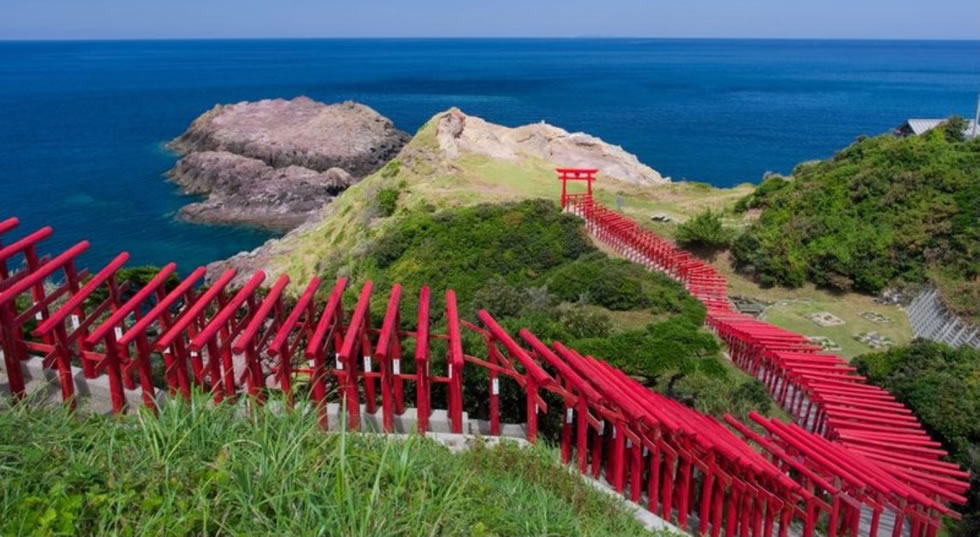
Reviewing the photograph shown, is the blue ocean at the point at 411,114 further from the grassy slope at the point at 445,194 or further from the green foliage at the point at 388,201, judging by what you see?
the green foliage at the point at 388,201

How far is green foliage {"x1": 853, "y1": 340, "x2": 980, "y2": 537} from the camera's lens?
1154 cm

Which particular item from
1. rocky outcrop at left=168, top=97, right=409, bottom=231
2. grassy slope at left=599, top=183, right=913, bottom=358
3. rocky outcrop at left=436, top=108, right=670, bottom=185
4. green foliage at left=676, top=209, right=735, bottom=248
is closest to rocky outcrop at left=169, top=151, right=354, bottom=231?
rocky outcrop at left=168, top=97, right=409, bottom=231

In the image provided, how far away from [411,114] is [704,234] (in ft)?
281

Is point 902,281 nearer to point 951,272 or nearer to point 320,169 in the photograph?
point 951,272

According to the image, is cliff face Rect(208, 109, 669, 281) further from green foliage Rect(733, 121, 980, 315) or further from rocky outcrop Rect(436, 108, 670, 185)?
green foliage Rect(733, 121, 980, 315)

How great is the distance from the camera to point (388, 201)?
115 feet

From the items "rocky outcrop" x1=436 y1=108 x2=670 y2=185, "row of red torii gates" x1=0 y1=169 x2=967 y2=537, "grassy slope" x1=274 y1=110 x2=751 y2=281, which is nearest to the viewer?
"row of red torii gates" x1=0 y1=169 x2=967 y2=537

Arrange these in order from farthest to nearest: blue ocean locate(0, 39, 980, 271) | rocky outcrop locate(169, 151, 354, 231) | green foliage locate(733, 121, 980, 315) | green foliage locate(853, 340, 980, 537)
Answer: blue ocean locate(0, 39, 980, 271)
rocky outcrop locate(169, 151, 354, 231)
green foliage locate(733, 121, 980, 315)
green foliage locate(853, 340, 980, 537)

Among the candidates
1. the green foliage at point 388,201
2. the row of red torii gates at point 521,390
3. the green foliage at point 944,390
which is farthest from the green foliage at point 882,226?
the green foliage at point 388,201

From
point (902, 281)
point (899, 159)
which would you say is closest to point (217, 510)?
point (902, 281)

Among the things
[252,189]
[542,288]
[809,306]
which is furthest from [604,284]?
[252,189]

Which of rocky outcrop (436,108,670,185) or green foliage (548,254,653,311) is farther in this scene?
rocky outcrop (436,108,670,185)

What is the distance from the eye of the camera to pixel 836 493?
28.8 feet

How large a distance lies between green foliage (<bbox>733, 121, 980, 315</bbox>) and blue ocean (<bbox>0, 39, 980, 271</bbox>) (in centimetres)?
3593
